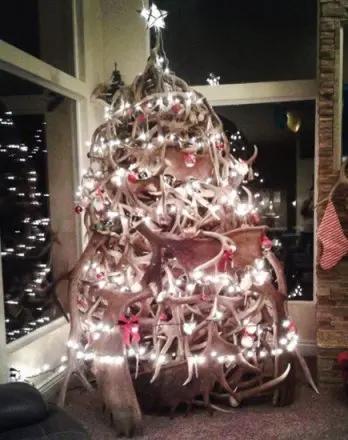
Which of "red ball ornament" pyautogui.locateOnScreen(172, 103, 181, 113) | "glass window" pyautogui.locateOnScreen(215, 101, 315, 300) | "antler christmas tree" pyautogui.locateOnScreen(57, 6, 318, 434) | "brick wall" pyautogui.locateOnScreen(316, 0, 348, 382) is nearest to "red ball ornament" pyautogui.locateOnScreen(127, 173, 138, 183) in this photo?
"antler christmas tree" pyautogui.locateOnScreen(57, 6, 318, 434)

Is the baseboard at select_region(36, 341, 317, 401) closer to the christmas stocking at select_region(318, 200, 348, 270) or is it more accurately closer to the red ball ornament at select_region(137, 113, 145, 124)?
A: the red ball ornament at select_region(137, 113, 145, 124)

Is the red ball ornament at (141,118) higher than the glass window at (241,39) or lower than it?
lower

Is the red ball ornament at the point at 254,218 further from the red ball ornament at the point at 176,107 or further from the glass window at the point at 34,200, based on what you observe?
the glass window at the point at 34,200

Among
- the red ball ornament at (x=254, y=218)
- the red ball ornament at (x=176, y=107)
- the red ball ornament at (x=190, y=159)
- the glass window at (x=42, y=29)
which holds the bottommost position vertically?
the red ball ornament at (x=254, y=218)

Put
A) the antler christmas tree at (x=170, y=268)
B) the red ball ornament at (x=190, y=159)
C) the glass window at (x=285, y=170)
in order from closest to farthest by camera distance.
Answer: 1. the antler christmas tree at (x=170, y=268)
2. the red ball ornament at (x=190, y=159)
3. the glass window at (x=285, y=170)

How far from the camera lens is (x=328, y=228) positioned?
10.0ft

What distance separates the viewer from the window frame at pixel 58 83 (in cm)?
267

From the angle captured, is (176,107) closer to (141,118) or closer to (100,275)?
(141,118)

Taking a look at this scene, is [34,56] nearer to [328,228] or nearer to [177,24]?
[177,24]

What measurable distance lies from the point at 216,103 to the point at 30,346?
7.80 ft

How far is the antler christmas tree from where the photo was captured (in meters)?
2.50

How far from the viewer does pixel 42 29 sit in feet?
11.2

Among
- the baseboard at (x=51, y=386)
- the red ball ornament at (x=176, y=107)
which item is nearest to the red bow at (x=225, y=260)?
the red ball ornament at (x=176, y=107)

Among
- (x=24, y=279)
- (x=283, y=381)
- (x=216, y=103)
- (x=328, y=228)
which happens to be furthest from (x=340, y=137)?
(x=24, y=279)
